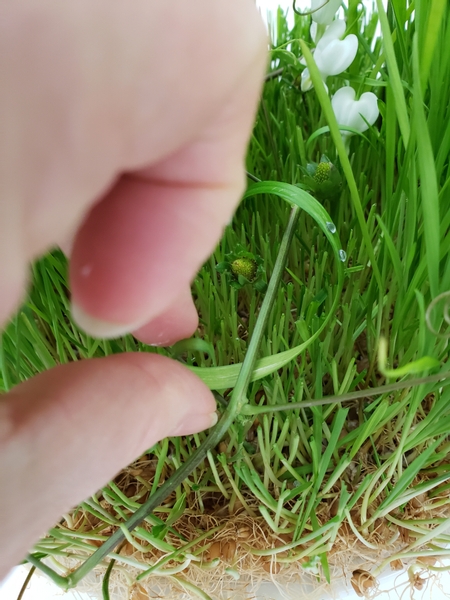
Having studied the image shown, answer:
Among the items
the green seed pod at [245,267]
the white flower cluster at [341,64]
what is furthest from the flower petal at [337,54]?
the green seed pod at [245,267]

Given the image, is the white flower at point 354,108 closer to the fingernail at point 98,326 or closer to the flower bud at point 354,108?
the flower bud at point 354,108

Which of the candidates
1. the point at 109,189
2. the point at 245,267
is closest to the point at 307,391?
the point at 245,267

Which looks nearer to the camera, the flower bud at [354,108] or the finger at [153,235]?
the finger at [153,235]

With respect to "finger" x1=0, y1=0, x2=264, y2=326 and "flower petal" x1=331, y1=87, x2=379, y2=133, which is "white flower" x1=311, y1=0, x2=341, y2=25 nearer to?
"flower petal" x1=331, y1=87, x2=379, y2=133

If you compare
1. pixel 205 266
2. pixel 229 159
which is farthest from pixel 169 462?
pixel 229 159

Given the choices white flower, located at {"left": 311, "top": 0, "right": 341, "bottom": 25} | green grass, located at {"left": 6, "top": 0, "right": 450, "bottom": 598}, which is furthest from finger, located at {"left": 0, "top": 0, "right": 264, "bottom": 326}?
white flower, located at {"left": 311, "top": 0, "right": 341, "bottom": 25}

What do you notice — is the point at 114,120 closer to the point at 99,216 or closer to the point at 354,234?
the point at 99,216
